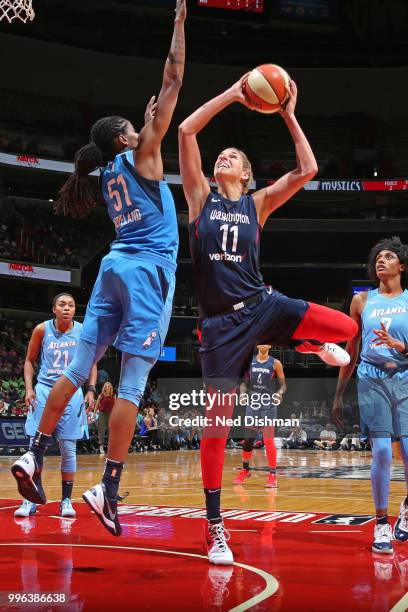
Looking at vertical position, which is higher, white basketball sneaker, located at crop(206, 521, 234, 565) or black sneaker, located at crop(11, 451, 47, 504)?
black sneaker, located at crop(11, 451, 47, 504)

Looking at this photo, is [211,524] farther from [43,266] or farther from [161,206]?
[43,266]

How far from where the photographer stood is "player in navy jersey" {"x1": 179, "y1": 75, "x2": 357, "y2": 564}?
440 centimetres

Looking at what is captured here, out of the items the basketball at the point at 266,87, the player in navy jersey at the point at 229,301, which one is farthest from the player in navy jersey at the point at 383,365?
the basketball at the point at 266,87

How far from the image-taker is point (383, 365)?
520 centimetres

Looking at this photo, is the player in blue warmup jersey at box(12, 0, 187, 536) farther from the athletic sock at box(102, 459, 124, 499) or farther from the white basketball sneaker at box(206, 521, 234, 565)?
the white basketball sneaker at box(206, 521, 234, 565)

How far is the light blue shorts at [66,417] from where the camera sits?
23.2 feet

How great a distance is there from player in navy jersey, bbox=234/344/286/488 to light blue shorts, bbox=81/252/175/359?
6.73 metres

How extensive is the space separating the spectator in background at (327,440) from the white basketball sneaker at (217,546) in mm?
20274

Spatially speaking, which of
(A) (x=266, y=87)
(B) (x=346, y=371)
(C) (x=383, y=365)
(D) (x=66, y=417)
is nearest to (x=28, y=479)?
(B) (x=346, y=371)

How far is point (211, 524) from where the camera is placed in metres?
4.49

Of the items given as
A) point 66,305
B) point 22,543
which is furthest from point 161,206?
point 66,305

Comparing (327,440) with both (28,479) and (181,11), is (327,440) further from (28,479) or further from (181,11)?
(181,11)

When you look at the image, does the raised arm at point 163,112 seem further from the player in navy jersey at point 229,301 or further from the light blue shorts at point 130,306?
the light blue shorts at point 130,306

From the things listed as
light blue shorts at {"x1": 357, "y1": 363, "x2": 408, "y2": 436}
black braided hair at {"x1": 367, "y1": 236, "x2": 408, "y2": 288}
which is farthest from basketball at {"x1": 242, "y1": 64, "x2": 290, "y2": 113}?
light blue shorts at {"x1": 357, "y1": 363, "x2": 408, "y2": 436}
